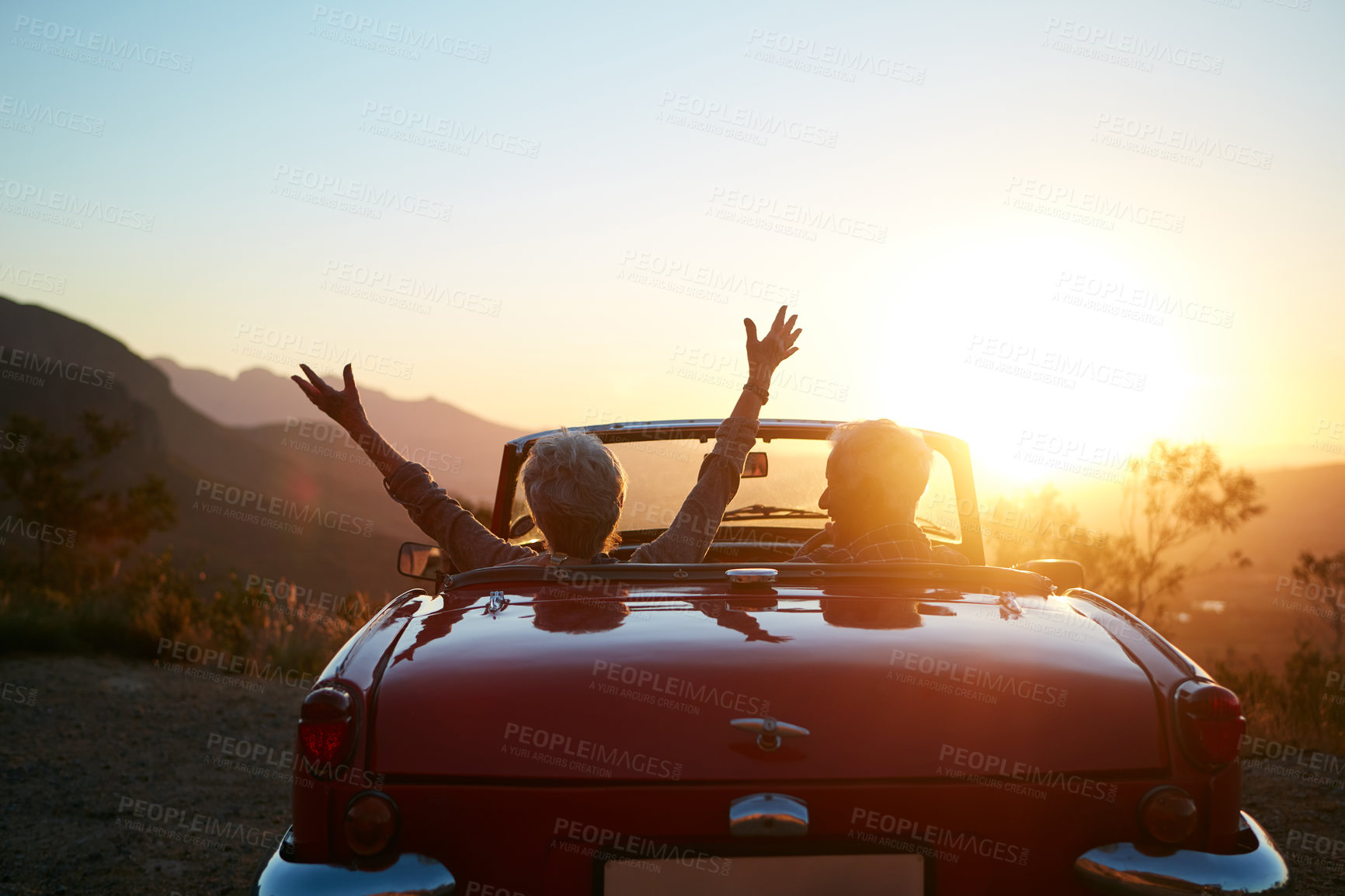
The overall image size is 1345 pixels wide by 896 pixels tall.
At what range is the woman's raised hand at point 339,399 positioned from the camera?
10.7ft

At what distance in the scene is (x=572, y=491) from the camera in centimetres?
277

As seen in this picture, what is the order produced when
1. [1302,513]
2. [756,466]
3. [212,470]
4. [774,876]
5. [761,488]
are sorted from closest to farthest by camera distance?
[774,876] → [756,466] → [761,488] → [1302,513] → [212,470]

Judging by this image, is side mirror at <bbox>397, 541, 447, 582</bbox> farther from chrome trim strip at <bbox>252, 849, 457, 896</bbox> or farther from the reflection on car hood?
chrome trim strip at <bbox>252, 849, 457, 896</bbox>

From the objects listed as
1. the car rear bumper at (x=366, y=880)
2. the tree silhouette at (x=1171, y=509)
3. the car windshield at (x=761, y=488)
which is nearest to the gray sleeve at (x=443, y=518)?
the car windshield at (x=761, y=488)

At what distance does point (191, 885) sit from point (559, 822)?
3.54 meters

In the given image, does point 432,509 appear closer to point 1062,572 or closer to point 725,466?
point 725,466

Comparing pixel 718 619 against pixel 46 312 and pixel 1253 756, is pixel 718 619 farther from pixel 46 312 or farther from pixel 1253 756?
pixel 46 312

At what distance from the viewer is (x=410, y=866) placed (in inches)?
67.8

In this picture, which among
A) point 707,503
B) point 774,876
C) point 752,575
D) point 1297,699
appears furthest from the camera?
point 1297,699

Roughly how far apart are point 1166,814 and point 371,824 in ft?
4.86

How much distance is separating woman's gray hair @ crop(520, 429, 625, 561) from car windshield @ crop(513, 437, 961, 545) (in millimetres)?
1118

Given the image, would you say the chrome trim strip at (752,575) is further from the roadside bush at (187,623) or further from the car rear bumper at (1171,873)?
the roadside bush at (187,623)

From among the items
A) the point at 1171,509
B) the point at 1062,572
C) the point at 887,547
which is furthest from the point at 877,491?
the point at 1171,509

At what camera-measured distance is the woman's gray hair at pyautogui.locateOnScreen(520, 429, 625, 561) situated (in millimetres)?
2773
